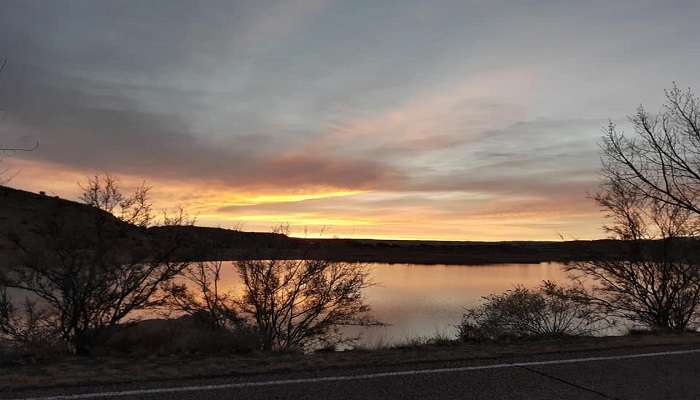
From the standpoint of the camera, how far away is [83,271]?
11945mm

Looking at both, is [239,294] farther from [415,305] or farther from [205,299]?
[415,305]

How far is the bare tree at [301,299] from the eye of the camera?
54.2 ft

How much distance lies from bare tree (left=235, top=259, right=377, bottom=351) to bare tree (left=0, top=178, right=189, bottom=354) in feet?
A: 13.2

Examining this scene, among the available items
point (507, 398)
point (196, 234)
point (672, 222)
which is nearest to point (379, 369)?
point (507, 398)

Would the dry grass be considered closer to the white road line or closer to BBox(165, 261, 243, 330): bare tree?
the white road line

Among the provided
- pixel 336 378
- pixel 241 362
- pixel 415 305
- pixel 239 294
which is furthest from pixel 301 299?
pixel 415 305

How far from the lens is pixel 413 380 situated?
247 inches

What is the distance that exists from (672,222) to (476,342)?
13.8 m

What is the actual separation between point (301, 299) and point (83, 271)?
720 cm

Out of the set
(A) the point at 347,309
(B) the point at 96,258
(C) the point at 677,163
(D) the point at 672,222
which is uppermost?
(C) the point at 677,163

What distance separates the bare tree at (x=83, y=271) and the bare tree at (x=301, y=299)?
4.03m

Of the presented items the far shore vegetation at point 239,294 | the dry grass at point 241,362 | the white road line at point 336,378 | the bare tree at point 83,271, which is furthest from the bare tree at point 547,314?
the bare tree at point 83,271

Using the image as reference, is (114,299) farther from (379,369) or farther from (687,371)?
(687,371)

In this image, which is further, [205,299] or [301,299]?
[301,299]
